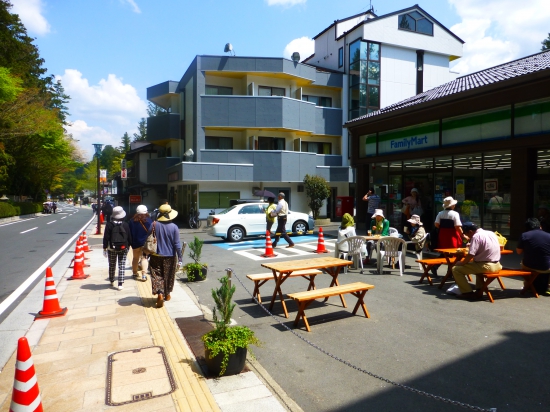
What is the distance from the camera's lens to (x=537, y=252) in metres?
7.59

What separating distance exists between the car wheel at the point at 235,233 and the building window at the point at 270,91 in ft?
44.6

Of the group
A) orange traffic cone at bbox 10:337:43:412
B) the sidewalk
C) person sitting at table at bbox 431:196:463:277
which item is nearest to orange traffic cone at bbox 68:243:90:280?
the sidewalk

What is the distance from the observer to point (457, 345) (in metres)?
5.46

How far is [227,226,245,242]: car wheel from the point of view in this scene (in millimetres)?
17859

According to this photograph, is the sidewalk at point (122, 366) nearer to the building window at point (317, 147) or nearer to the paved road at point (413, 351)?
the paved road at point (413, 351)

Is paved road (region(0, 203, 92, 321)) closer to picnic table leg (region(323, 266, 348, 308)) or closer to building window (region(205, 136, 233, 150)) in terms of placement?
picnic table leg (region(323, 266, 348, 308))

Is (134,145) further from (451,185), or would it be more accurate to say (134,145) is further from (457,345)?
(457,345)

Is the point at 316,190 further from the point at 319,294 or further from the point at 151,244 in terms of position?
the point at 319,294

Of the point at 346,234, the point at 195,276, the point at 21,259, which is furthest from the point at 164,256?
the point at 21,259

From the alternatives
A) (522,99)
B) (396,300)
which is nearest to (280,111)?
(522,99)

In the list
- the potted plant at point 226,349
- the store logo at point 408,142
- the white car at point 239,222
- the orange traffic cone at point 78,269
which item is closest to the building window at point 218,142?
the white car at point 239,222

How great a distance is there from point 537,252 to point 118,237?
319 inches

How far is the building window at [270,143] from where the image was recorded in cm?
2842

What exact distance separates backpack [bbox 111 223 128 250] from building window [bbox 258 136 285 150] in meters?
20.1
